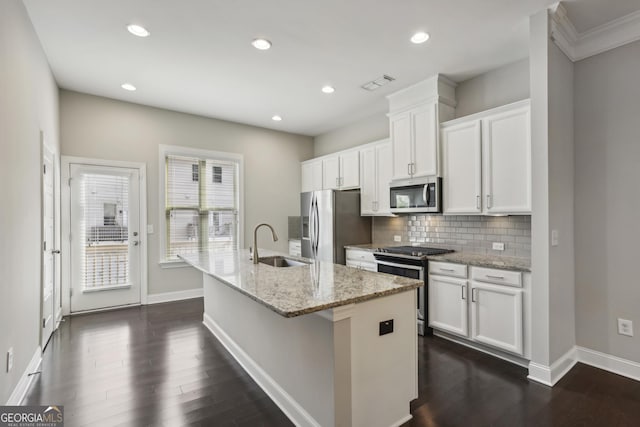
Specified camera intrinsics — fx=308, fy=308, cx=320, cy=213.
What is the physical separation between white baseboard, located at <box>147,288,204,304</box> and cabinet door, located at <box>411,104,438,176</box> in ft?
12.6

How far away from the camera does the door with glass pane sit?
4.14 metres

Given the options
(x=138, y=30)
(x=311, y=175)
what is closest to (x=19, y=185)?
(x=138, y=30)

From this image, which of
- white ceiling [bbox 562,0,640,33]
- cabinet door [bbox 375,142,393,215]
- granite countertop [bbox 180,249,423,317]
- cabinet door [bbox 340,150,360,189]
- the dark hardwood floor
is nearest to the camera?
granite countertop [bbox 180,249,423,317]

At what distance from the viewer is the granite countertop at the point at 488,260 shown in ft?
8.73

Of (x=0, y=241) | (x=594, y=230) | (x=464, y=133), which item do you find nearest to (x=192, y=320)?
(x=0, y=241)

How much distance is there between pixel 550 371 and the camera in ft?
7.81

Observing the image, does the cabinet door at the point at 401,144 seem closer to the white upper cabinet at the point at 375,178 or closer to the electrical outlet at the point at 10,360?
the white upper cabinet at the point at 375,178

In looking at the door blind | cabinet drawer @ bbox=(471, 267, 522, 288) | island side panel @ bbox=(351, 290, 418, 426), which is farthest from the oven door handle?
the door blind

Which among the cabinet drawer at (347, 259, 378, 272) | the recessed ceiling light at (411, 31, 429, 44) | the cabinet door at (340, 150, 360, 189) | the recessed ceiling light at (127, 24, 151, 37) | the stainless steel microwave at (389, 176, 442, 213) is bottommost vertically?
the cabinet drawer at (347, 259, 378, 272)

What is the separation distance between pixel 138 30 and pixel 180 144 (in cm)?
231

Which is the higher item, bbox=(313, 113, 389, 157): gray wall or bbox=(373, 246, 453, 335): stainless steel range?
bbox=(313, 113, 389, 157): gray wall

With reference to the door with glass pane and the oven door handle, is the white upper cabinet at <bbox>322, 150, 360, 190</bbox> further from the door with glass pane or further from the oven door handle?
the door with glass pane

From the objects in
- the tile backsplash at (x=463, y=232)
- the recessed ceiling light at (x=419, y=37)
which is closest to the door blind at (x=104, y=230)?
the tile backsplash at (x=463, y=232)

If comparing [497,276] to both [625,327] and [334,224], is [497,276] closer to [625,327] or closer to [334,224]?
[625,327]
